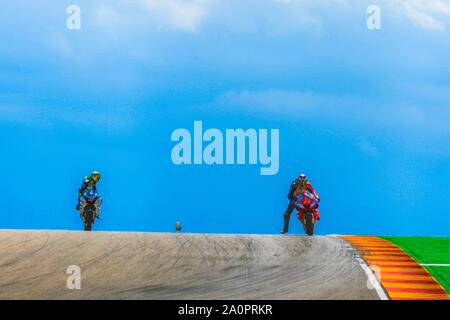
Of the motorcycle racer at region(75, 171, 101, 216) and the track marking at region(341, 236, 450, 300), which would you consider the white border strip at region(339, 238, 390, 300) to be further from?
the motorcycle racer at region(75, 171, 101, 216)

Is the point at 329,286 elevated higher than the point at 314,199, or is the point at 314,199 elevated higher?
the point at 314,199

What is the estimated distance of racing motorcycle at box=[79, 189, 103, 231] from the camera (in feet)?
58.7

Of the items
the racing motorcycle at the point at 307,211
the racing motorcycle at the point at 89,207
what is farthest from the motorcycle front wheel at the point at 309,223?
the racing motorcycle at the point at 89,207

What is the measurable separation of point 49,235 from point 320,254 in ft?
22.2

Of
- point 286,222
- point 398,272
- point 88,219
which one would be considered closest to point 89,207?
point 88,219

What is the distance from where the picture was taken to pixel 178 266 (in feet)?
43.4

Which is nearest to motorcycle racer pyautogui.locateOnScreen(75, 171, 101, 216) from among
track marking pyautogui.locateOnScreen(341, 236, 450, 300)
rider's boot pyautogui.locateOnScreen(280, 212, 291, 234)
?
rider's boot pyautogui.locateOnScreen(280, 212, 291, 234)

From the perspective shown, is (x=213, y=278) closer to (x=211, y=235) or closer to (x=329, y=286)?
(x=329, y=286)

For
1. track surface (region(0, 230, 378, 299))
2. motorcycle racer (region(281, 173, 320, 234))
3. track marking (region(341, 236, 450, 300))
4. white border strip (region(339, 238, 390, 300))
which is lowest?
track marking (region(341, 236, 450, 300))

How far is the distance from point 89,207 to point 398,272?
848 centimetres

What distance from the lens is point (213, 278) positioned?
12148 mm

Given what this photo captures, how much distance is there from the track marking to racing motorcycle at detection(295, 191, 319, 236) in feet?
3.56

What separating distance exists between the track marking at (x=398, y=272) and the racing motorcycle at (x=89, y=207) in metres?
6.61
